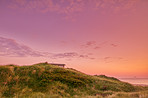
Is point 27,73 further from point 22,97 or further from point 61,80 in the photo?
point 22,97

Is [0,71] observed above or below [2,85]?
above

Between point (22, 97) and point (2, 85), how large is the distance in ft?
17.5

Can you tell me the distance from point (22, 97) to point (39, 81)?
19.9 ft

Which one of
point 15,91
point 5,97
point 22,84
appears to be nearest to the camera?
point 5,97

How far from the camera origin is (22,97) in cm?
1223

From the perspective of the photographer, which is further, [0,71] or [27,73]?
[27,73]

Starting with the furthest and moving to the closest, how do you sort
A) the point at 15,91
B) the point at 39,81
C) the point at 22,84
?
the point at 39,81
the point at 22,84
the point at 15,91

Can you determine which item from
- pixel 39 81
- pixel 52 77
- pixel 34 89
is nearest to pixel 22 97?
pixel 34 89

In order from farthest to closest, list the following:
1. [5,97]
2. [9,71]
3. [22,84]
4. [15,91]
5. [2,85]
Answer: [9,71] → [22,84] → [2,85] → [15,91] → [5,97]

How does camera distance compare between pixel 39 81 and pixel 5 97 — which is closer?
pixel 5 97

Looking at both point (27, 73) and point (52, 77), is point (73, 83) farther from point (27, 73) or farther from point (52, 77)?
point (27, 73)

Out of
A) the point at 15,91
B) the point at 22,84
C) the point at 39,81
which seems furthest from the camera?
the point at 39,81

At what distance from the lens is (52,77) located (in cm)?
2053

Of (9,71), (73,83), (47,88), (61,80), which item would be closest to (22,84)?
(47,88)
